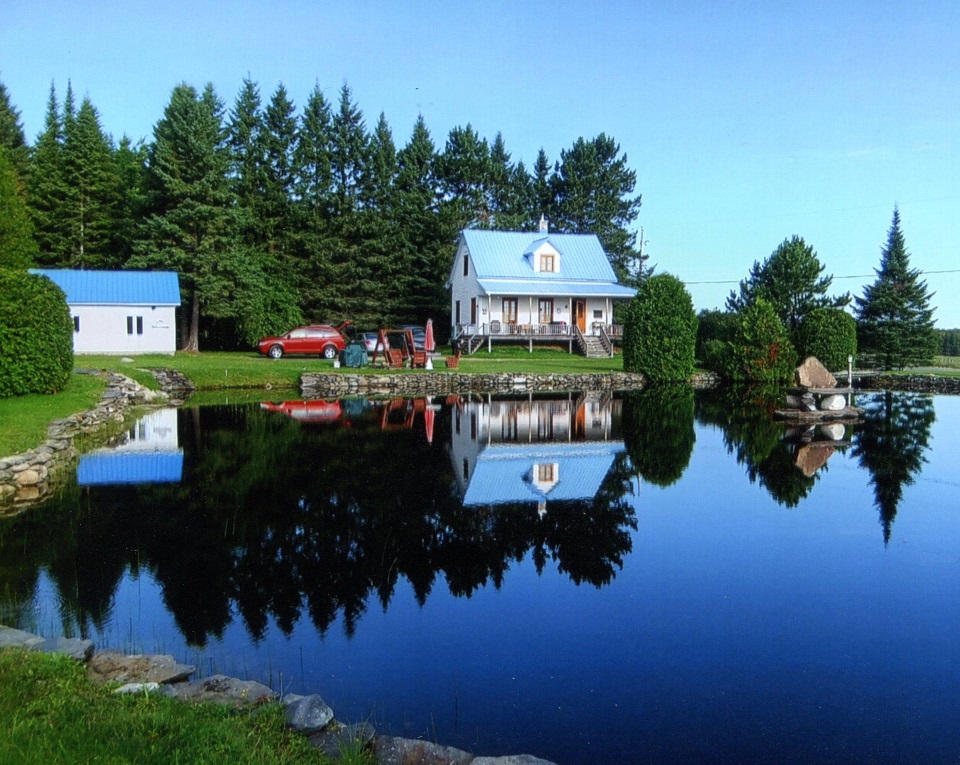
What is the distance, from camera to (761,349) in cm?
3575

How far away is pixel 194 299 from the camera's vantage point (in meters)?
39.8

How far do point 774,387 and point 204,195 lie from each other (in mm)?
27757

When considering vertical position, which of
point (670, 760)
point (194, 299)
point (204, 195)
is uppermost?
point (204, 195)

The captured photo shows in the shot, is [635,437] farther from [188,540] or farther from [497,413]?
[188,540]

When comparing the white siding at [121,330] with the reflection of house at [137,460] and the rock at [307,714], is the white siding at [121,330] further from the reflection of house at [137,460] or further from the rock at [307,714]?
the rock at [307,714]

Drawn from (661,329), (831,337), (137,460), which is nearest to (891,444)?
(137,460)

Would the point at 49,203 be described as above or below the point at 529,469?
above

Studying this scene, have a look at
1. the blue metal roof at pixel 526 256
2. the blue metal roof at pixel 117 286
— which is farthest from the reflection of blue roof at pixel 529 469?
the blue metal roof at pixel 526 256

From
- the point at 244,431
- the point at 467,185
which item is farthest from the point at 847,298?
the point at 244,431

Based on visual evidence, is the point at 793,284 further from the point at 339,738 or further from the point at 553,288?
the point at 339,738

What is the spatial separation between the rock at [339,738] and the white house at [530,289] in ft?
120

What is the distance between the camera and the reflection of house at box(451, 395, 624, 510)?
12.0m

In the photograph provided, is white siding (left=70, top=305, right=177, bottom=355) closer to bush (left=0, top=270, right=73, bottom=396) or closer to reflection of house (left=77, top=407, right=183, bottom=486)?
bush (left=0, top=270, right=73, bottom=396)

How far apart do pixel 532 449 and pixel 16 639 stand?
11201 mm
